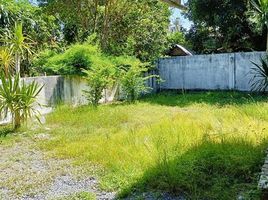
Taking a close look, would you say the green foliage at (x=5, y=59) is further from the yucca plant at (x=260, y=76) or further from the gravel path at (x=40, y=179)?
the yucca plant at (x=260, y=76)

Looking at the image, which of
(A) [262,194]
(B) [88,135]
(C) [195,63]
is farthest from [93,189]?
(C) [195,63]

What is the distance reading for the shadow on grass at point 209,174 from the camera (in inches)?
127

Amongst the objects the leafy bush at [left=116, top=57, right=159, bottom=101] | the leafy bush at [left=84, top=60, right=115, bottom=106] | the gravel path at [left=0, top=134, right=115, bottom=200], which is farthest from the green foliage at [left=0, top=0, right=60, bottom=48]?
the gravel path at [left=0, top=134, right=115, bottom=200]

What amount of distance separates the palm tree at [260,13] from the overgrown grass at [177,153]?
16.8 feet

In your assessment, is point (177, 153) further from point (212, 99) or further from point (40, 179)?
point (212, 99)

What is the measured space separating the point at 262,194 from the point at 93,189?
6.05ft

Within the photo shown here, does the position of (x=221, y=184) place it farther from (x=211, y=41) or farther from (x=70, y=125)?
(x=211, y=41)

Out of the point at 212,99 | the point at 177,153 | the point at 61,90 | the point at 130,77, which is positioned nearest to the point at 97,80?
the point at 61,90

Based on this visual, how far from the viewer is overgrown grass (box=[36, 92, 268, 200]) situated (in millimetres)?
3414

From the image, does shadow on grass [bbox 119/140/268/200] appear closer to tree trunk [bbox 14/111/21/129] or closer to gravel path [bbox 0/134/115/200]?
gravel path [bbox 0/134/115/200]

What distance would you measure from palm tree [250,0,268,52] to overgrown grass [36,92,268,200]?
5.13 metres

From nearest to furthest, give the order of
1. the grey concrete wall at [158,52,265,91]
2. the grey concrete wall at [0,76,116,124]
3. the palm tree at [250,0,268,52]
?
the grey concrete wall at [0,76,116,124]
the palm tree at [250,0,268,52]
the grey concrete wall at [158,52,265,91]

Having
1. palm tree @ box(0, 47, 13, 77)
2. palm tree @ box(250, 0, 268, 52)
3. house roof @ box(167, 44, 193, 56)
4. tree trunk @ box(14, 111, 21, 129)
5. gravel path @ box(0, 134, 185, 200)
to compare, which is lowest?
gravel path @ box(0, 134, 185, 200)

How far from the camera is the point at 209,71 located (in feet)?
39.9
